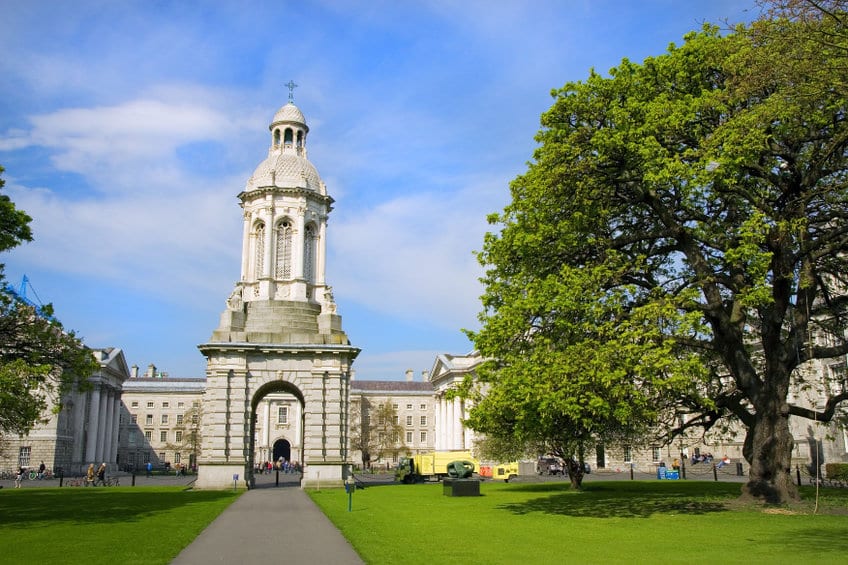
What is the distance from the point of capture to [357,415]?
113938 millimetres

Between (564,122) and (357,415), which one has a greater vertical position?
(564,122)

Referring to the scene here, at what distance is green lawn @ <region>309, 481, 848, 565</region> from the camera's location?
15.0m

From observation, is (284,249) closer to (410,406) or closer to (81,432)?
(81,432)

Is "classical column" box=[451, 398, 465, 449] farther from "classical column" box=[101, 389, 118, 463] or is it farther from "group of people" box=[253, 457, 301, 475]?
"classical column" box=[101, 389, 118, 463]

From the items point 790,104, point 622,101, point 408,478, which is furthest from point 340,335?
point 790,104

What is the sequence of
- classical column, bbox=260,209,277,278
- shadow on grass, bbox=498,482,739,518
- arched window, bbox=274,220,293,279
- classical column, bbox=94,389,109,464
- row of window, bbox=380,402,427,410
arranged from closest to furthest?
shadow on grass, bbox=498,482,739,518, classical column, bbox=260,209,277,278, arched window, bbox=274,220,293,279, classical column, bbox=94,389,109,464, row of window, bbox=380,402,427,410

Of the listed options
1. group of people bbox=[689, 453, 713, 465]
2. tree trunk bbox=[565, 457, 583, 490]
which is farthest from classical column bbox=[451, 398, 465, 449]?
tree trunk bbox=[565, 457, 583, 490]

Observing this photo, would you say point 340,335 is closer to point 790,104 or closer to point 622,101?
point 622,101

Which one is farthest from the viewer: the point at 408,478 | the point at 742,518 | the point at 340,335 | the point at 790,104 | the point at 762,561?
the point at 408,478

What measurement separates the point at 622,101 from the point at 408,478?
38.5 metres

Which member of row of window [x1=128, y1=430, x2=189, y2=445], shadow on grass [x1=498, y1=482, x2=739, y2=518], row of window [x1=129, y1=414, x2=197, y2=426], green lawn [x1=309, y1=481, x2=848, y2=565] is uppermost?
row of window [x1=129, y1=414, x2=197, y2=426]

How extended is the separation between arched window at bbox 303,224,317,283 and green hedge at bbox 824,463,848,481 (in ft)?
109

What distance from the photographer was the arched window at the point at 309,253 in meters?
46.6

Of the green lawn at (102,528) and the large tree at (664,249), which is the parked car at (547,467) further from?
the large tree at (664,249)
